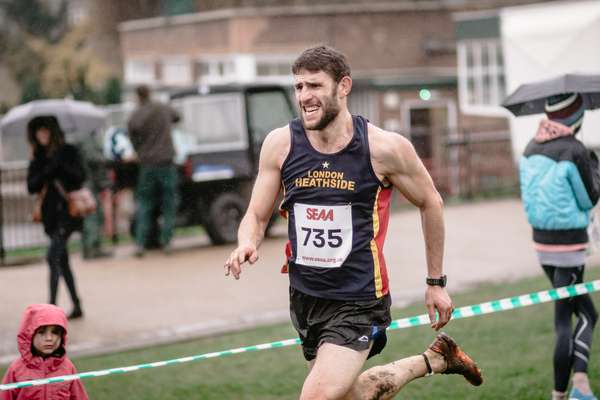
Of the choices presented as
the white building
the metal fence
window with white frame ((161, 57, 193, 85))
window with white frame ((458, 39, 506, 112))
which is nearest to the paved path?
the metal fence

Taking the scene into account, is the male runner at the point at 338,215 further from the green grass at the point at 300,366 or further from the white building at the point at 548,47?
the white building at the point at 548,47

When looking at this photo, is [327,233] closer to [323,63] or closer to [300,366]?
[323,63]

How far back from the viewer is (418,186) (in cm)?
500

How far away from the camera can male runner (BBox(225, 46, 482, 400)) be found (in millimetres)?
4840

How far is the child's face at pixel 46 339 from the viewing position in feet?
16.9

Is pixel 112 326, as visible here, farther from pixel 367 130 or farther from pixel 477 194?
pixel 477 194

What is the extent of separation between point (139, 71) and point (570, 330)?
3544cm

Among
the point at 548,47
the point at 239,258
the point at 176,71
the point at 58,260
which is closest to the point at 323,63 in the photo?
the point at 239,258

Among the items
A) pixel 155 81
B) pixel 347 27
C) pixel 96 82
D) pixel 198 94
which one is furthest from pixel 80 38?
pixel 198 94

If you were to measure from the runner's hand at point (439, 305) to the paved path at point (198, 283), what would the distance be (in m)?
4.41

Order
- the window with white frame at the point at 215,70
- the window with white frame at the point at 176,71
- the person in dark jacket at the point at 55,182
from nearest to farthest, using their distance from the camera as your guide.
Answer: the person in dark jacket at the point at 55,182, the window with white frame at the point at 215,70, the window with white frame at the point at 176,71

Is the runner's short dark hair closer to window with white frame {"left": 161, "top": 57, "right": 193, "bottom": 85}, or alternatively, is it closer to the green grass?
the green grass

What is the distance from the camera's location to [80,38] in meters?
46.4

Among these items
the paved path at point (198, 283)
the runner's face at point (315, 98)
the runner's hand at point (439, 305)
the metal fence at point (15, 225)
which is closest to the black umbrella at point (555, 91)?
the runner's hand at point (439, 305)
